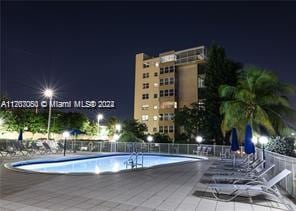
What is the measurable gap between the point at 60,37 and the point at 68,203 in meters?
26.6

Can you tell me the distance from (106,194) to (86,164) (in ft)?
40.3

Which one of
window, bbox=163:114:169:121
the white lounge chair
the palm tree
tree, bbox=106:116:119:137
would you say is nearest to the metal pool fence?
the palm tree

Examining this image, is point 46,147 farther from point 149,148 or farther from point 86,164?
point 149,148

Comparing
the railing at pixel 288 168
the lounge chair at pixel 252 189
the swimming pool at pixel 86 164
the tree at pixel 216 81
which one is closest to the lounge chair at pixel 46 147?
the swimming pool at pixel 86 164

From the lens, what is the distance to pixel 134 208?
18.7 feet

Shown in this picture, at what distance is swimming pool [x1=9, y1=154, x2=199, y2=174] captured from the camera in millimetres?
14439

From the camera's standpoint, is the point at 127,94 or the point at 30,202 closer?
the point at 30,202

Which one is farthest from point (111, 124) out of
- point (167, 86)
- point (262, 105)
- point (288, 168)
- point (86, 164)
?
point (288, 168)

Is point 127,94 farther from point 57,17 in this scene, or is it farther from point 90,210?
point 90,210

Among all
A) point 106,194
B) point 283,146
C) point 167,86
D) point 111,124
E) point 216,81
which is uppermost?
point 167,86

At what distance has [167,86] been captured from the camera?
1849 inches

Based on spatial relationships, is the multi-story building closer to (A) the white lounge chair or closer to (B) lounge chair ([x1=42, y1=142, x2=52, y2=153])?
(B) lounge chair ([x1=42, y1=142, x2=52, y2=153])

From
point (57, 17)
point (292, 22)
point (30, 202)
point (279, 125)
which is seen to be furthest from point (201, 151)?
point (30, 202)

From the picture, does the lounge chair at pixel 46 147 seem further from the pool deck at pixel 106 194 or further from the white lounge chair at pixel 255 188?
the white lounge chair at pixel 255 188
